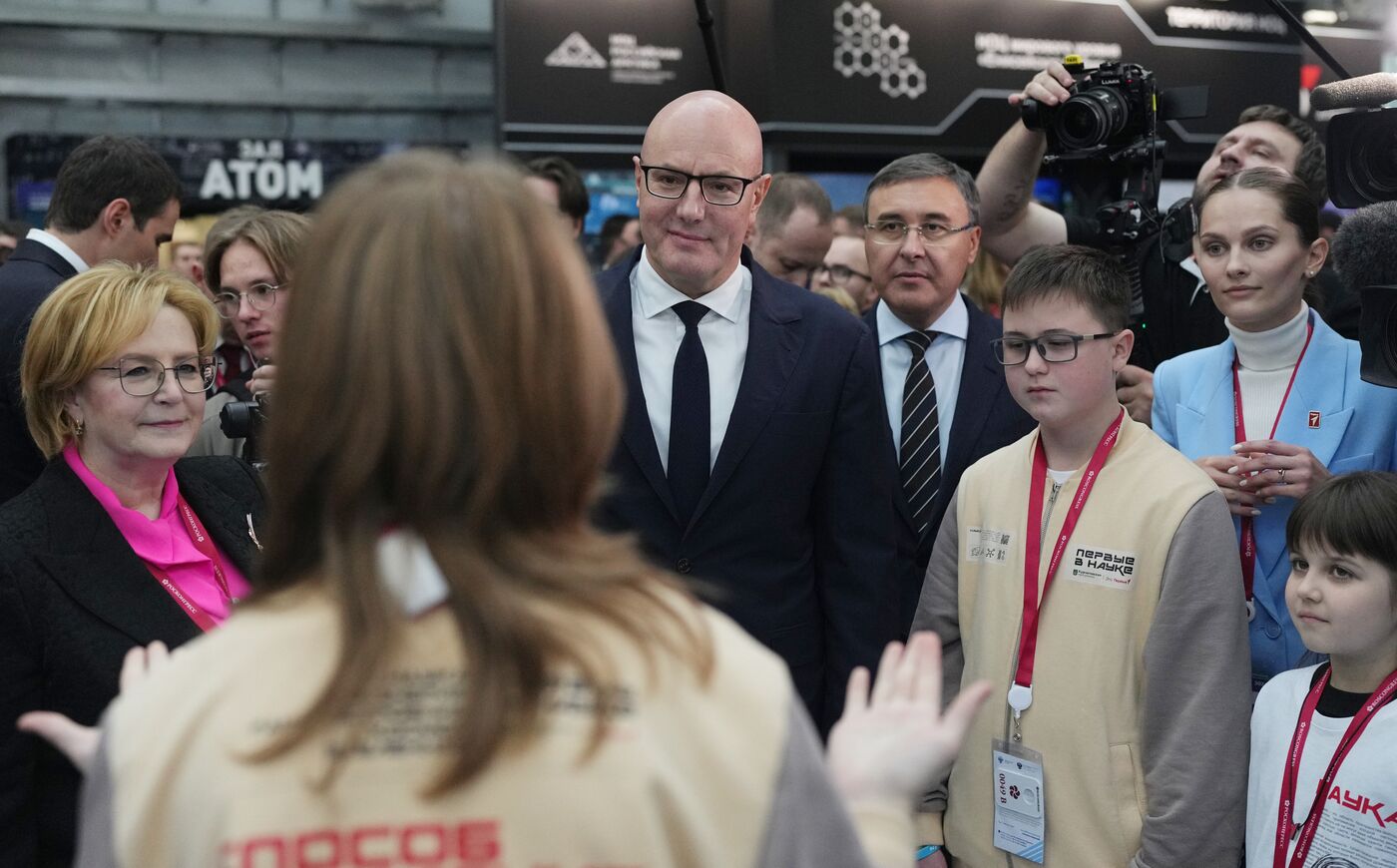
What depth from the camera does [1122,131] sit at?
3.58 meters

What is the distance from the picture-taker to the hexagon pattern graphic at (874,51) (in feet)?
22.9

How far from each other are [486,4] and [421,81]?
705 millimetres

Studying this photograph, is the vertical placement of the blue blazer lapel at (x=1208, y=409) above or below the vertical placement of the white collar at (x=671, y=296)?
below

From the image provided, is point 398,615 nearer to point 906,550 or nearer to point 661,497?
point 661,497

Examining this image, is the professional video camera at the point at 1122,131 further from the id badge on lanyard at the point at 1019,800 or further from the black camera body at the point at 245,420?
the black camera body at the point at 245,420

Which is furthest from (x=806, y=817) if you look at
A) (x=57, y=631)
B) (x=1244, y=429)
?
(x=1244, y=429)

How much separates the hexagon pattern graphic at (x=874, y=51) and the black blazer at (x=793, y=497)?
4411mm

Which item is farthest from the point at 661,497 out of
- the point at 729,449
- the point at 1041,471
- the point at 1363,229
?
the point at 1363,229

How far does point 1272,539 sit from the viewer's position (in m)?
2.85

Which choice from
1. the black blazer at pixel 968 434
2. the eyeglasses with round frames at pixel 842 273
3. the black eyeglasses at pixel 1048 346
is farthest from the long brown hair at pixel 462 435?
the eyeglasses with round frames at pixel 842 273

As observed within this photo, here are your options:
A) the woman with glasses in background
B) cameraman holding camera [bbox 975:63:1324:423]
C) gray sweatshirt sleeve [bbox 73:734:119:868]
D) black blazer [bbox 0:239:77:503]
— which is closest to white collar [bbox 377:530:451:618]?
gray sweatshirt sleeve [bbox 73:734:119:868]

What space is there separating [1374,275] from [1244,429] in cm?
40

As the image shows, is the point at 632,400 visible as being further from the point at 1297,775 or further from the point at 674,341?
the point at 1297,775

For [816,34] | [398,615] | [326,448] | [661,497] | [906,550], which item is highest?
[816,34]
